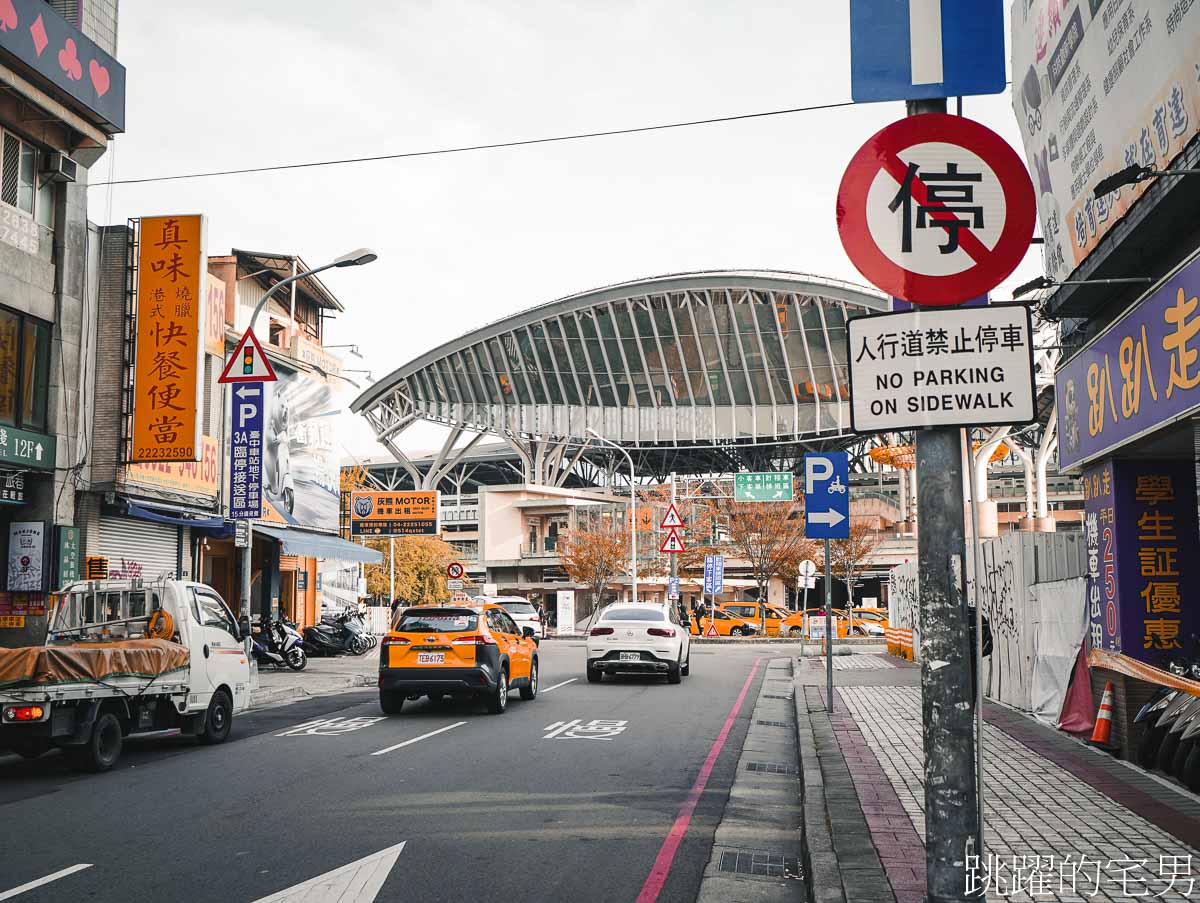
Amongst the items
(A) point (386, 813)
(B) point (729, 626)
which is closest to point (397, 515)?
(B) point (729, 626)

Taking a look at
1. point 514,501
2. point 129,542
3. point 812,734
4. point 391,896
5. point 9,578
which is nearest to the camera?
point 391,896

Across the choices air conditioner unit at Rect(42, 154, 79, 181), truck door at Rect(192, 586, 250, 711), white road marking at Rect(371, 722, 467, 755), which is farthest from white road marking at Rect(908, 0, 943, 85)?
air conditioner unit at Rect(42, 154, 79, 181)

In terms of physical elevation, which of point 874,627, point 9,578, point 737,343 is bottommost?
point 874,627

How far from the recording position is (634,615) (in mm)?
22859

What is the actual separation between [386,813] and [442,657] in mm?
7258

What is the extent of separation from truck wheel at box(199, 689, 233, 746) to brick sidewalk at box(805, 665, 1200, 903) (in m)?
7.75

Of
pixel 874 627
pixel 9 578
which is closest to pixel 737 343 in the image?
pixel 874 627

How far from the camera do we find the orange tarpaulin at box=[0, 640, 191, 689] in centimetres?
1062

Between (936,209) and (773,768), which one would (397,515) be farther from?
(936,209)

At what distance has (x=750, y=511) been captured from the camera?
5975 centimetres

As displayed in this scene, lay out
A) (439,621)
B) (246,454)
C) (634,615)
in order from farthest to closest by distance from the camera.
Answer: (246,454) < (634,615) < (439,621)

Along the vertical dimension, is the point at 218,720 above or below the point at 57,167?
below

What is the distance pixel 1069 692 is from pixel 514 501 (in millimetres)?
62267

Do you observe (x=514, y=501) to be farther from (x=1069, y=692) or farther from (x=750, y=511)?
→ (x=1069, y=692)
